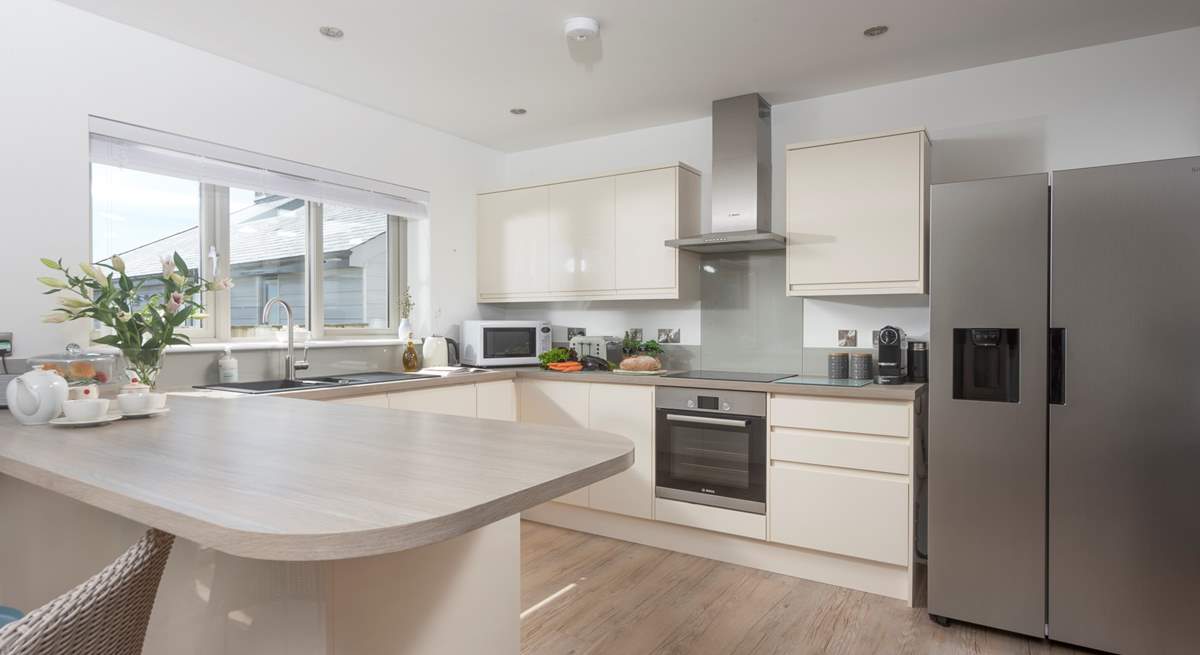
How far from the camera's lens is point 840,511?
9.27 feet

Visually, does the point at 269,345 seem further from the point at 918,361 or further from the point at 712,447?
the point at 918,361

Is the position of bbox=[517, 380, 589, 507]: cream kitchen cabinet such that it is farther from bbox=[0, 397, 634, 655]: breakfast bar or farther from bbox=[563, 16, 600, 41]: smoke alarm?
bbox=[0, 397, 634, 655]: breakfast bar

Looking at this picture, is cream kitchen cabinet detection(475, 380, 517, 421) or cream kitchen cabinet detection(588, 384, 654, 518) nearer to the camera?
cream kitchen cabinet detection(588, 384, 654, 518)

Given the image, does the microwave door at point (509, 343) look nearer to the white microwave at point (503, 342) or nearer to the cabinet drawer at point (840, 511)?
the white microwave at point (503, 342)

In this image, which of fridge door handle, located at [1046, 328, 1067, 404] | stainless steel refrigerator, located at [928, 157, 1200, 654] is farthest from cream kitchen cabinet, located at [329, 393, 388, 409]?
fridge door handle, located at [1046, 328, 1067, 404]

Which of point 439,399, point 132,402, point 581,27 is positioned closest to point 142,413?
point 132,402

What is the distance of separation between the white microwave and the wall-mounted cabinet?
224mm

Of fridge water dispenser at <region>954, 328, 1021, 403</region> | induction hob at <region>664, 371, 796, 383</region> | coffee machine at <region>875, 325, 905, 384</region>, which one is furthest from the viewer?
induction hob at <region>664, 371, 796, 383</region>

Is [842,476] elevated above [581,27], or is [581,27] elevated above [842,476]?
[581,27]

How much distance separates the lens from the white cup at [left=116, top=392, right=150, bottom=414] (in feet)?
5.39

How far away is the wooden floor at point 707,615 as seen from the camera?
233cm

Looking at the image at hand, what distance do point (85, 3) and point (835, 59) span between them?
3.10m

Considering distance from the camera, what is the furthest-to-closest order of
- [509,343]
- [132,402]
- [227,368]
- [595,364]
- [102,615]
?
1. [509,343]
2. [595,364]
3. [227,368]
4. [132,402]
5. [102,615]

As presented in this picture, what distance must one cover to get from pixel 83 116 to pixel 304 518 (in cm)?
259
